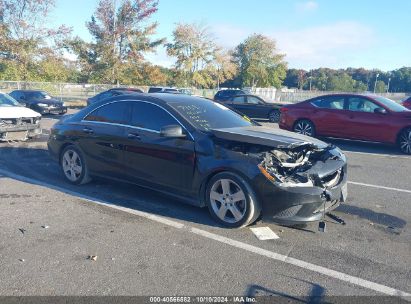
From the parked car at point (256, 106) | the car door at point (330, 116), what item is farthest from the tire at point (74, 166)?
the parked car at point (256, 106)

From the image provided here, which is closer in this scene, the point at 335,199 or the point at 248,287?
the point at 248,287

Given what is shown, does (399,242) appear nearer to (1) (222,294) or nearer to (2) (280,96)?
(1) (222,294)

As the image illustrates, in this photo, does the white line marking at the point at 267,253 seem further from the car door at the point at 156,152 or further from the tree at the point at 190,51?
the tree at the point at 190,51

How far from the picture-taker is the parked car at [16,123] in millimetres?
9172

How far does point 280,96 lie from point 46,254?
40.1 m

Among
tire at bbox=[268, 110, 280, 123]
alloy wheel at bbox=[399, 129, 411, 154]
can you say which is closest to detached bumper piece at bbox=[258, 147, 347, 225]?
alloy wheel at bbox=[399, 129, 411, 154]

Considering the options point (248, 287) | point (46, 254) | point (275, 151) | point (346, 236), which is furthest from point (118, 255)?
point (346, 236)

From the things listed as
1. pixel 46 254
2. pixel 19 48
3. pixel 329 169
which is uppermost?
pixel 19 48

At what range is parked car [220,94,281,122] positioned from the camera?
1808 centimetres

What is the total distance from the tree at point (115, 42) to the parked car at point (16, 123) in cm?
2769

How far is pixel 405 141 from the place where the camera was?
9828mm

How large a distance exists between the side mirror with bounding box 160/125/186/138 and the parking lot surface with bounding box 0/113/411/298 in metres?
1.04

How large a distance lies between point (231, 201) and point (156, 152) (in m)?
1.28

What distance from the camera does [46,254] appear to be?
3734mm
